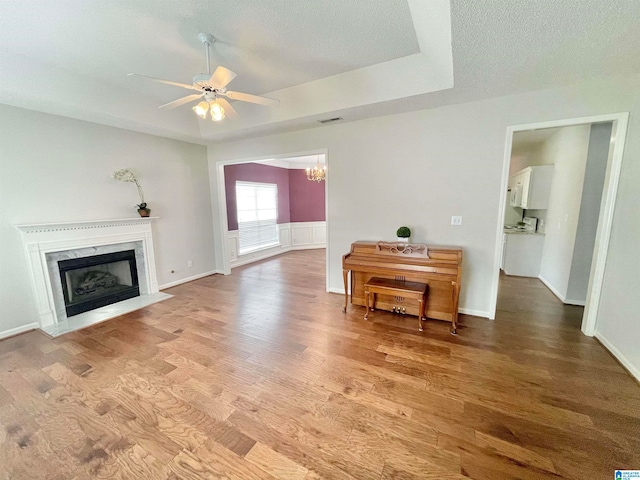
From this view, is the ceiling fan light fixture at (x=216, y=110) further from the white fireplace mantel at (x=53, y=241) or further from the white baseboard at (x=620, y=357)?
the white baseboard at (x=620, y=357)

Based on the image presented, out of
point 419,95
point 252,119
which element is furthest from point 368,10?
point 252,119

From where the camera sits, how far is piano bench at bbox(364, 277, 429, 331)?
2.81 meters

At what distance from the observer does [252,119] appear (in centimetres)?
371

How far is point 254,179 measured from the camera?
639 centimetres

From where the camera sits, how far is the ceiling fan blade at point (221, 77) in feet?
6.55

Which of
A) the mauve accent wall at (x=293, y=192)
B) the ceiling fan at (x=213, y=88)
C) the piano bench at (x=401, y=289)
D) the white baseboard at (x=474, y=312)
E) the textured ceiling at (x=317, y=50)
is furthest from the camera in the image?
the mauve accent wall at (x=293, y=192)

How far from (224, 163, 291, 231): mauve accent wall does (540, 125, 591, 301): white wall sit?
19.4 ft

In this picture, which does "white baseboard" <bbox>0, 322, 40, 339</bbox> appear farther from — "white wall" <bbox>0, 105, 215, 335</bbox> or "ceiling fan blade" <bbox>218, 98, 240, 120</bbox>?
"ceiling fan blade" <bbox>218, 98, 240, 120</bbox>

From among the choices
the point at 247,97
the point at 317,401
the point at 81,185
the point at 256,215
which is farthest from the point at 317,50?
the point at 256,215

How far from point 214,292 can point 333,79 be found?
3597 millimetres

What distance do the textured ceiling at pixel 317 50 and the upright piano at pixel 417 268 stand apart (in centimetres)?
172

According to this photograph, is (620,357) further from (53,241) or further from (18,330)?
(18,330)

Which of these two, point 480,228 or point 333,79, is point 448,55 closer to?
point 333,79

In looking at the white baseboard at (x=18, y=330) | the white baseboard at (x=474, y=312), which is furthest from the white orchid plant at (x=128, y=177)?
the white baseboard at (x=474, y=312)
